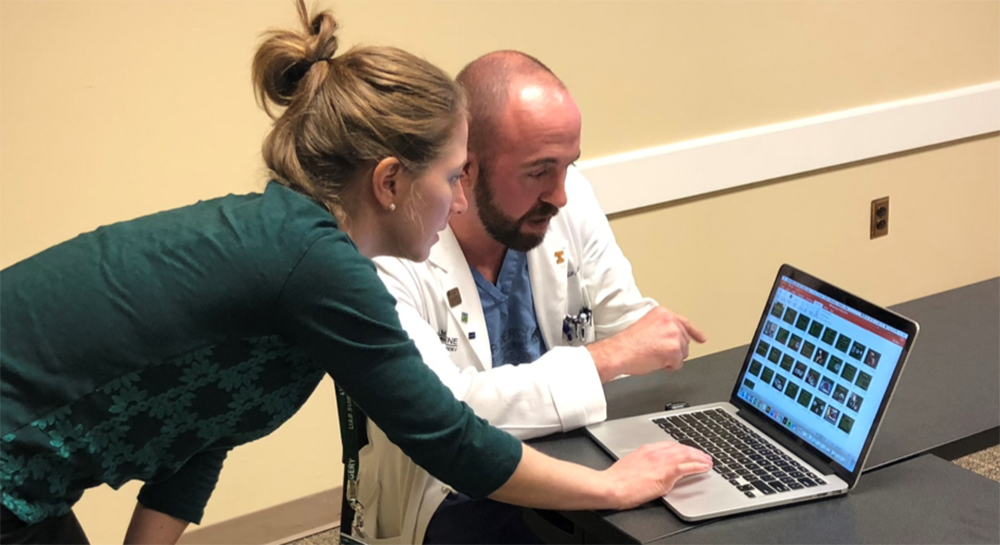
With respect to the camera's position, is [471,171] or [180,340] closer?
[180,340]

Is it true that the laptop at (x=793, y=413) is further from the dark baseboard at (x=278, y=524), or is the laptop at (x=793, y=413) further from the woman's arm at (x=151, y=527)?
the dark baseboard at (x=278, y=524)

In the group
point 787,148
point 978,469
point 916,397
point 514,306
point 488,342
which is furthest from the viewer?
point 787,148

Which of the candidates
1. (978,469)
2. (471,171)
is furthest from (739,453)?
(978,469)

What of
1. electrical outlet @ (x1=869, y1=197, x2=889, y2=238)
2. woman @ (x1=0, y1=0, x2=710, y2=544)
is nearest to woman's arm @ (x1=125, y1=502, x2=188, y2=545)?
woman @ (x1=0, y1=0, x2=710, y2=544)

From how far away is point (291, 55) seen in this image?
3.55 feet

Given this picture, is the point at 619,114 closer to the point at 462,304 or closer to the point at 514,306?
the point at 514,306

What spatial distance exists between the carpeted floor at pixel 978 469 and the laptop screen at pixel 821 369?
56.7 inches

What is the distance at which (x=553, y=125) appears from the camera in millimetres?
1598

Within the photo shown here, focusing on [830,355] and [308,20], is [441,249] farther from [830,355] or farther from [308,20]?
[830,355]

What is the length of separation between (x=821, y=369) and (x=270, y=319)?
726 mm

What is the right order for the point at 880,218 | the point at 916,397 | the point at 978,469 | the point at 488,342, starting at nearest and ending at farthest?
the point at 916,397 < the point at 488,342 < the point at 978,469 < the point at 880,218

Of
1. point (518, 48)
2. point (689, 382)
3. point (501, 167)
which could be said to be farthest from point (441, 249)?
point (518, 48)

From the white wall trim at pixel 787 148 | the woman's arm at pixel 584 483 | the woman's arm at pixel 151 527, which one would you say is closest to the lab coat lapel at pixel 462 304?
the woman's arm at pixel 584 483

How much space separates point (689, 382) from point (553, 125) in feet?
1.65
